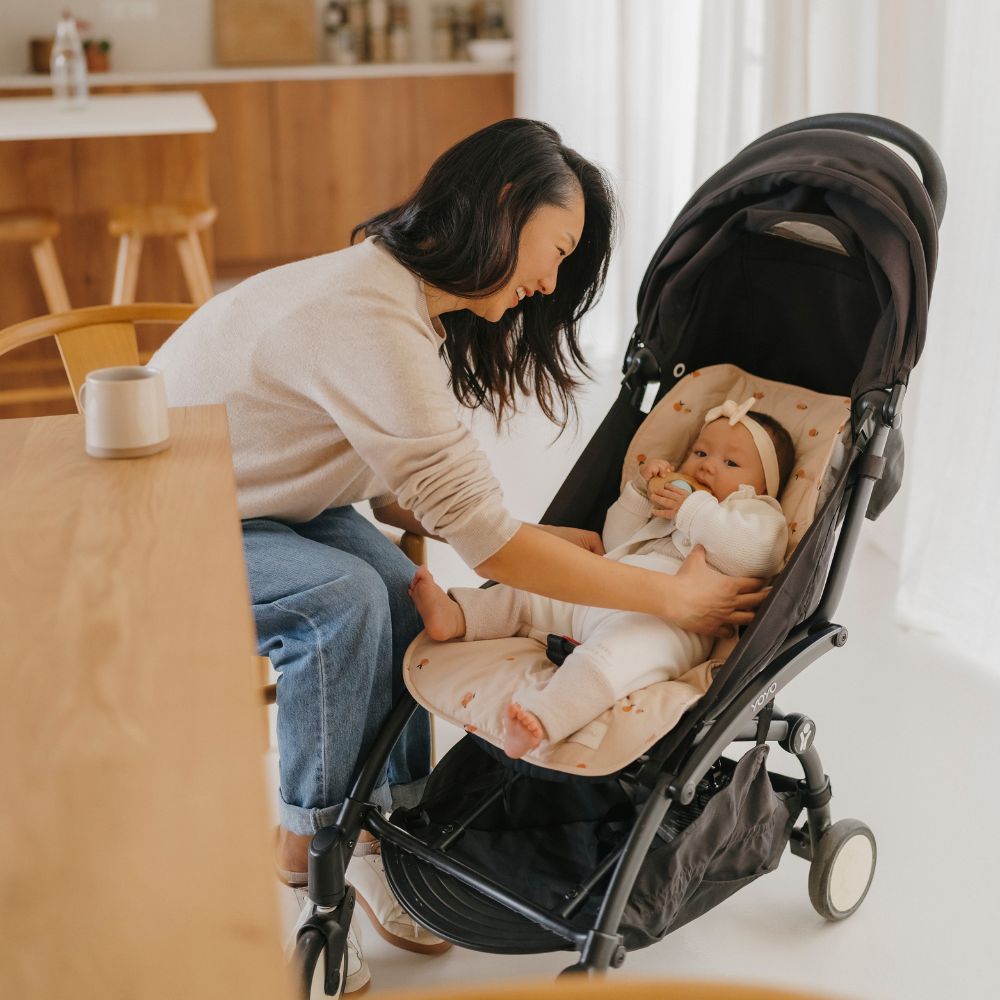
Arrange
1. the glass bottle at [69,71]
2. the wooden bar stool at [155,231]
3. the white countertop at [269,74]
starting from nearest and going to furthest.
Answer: the wooden bar stool at [155,231] < the glass bottle at [69,71] < the white countertop at [269,74]

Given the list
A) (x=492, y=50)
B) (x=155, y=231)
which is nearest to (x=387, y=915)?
(x=155, y=231)

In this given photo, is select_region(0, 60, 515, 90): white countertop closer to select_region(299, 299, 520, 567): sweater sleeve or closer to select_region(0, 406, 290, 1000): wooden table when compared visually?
select_region(299, 299, 520, 567): sweater sleeve

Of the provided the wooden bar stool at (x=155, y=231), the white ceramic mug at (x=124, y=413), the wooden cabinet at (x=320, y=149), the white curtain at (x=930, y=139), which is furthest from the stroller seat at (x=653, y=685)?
the wooden cabinet at (x=320, y=149)

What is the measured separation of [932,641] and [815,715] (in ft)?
1.42

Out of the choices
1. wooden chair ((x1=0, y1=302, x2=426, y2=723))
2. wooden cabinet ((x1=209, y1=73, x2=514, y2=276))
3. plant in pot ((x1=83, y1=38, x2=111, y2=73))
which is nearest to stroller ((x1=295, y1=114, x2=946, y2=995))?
wooden chair ((x1=0, y1=302, x2=426, y2=723))

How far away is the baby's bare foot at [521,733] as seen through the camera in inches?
55.3

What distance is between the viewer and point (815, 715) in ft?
7.56

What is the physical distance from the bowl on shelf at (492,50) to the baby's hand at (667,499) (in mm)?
4136

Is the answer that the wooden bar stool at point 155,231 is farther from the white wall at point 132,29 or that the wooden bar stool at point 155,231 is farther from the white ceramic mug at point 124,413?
the white ceramic mug at point 124,413

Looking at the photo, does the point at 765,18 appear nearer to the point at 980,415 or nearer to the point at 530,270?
the point at 980,415

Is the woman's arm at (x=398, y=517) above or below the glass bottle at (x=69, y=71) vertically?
below

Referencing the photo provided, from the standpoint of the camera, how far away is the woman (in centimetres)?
147

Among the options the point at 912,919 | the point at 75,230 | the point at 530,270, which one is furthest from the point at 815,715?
the point at 75,230

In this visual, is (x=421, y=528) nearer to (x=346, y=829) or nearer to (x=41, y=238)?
(x=346, y=829)
